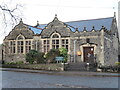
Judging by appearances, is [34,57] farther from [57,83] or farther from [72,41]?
[57,83]

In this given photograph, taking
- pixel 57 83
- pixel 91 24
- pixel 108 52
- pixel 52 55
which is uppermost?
pixel 91 24

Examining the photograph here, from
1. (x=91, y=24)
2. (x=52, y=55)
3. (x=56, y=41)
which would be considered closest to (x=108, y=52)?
(x=91, y=24)

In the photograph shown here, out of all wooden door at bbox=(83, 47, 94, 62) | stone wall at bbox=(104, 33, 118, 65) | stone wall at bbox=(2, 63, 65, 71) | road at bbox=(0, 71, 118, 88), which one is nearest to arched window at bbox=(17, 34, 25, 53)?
stone wall at bbox=(2, 63, 65, 71)

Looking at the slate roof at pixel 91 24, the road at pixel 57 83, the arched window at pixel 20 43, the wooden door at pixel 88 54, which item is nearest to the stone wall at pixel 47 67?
the wooden door at pixel 88 54

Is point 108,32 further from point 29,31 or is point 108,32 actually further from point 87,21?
point 29,31

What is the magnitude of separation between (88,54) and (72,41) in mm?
3451

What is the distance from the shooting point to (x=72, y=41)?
28234 mm

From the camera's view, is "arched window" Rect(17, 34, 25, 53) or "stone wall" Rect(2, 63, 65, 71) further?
"arched window" Rect(17, 34, 25, 53)

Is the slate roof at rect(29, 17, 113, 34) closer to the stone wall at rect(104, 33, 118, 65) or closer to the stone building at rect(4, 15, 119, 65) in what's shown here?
the stone building at rect(4, 15, 119, 65)

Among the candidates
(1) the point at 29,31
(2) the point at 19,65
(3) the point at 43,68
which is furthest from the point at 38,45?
(3) the point at 43,68

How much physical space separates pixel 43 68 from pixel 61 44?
23.1 ft

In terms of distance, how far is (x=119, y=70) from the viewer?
19.8 metres

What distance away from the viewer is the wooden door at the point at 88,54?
87.5 ft

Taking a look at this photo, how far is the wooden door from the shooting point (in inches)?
1050
